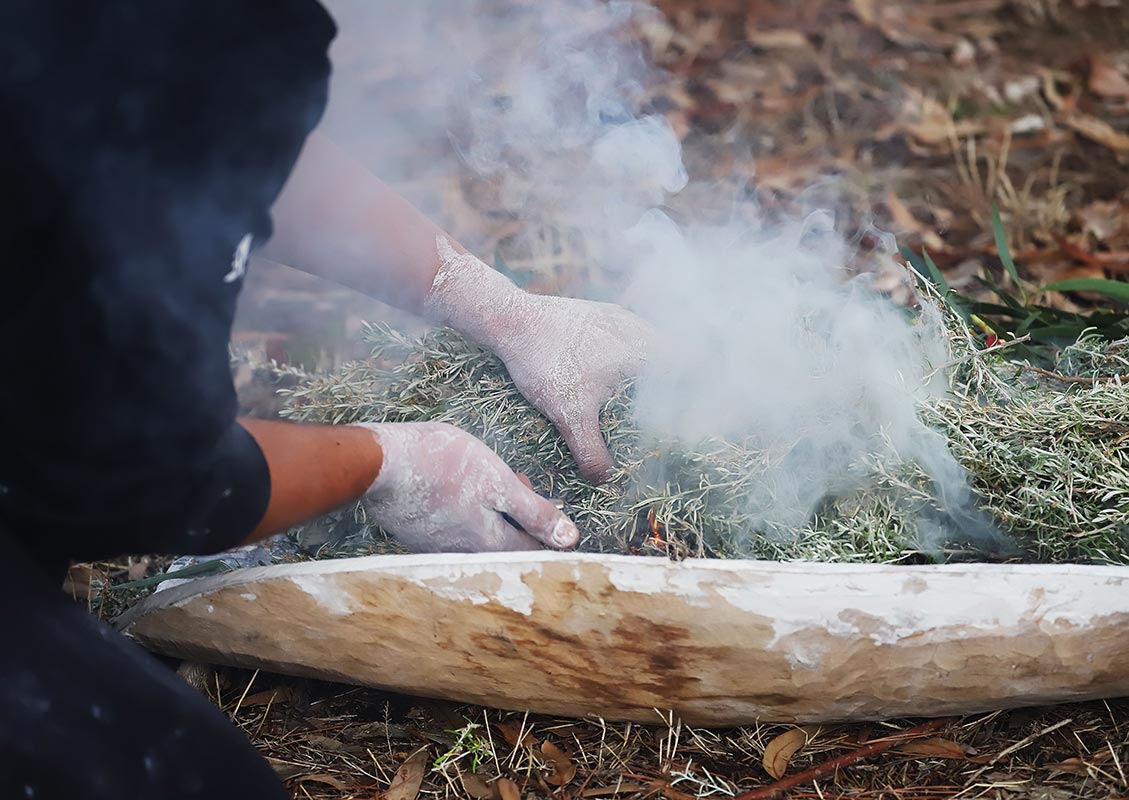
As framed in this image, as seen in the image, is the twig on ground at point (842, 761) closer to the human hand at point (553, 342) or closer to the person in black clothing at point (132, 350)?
the human hand at point (553, 342)

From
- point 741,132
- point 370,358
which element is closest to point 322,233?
point 370,358

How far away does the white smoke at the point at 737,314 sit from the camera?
4.79ft

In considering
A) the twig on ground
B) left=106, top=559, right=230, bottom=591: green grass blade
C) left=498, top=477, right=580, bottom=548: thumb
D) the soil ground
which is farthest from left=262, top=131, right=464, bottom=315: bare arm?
the twig on ground

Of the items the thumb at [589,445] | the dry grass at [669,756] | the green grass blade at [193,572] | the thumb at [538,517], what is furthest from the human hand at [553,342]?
the green grass blade at [193,572]

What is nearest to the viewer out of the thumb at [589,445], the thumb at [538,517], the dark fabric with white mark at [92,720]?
the dark fabric with white mark at [92,720]

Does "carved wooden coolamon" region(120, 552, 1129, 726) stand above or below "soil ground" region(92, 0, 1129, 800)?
above

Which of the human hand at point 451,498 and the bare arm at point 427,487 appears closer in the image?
the bare arm at point 427,487

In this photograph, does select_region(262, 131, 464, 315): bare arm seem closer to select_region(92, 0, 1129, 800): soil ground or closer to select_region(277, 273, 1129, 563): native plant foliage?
select_region(277, 273, 1129, 563): native plant foliage

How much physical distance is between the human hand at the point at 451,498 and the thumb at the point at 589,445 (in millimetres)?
137

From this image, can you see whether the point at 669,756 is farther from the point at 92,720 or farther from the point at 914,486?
A: the point at 92,720

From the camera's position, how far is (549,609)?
50.5 inches

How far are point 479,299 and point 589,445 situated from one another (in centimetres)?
29

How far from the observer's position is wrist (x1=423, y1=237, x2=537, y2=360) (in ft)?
5.18

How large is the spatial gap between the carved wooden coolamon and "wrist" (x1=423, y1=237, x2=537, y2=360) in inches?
16.9
